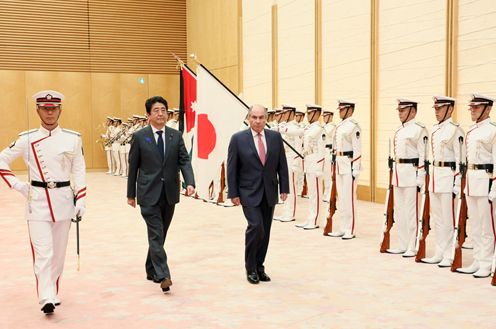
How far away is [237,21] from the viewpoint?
16.8 m

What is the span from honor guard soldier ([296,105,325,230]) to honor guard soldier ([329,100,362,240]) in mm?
711

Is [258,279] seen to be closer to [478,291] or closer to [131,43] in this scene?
[478,291]

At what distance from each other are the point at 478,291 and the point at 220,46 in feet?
45.1

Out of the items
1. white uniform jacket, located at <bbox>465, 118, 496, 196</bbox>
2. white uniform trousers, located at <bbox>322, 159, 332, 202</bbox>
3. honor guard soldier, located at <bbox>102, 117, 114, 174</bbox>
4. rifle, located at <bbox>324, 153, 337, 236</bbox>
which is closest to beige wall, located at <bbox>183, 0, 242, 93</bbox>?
honor guard soldier, located at <bbox>102, 117, 114, 174</bbox>

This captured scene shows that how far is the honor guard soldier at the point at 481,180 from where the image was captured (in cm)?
553

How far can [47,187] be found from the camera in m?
4.49

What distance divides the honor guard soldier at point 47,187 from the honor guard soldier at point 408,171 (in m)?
3.34

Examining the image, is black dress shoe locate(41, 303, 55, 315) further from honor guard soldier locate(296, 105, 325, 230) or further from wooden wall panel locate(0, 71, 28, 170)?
wooden wall panel locate(0, 71, 28, 170)

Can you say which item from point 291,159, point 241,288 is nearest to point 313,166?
point 291,159

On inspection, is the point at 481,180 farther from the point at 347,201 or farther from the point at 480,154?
the point at 347,201

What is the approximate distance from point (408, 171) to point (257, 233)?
6.41ft

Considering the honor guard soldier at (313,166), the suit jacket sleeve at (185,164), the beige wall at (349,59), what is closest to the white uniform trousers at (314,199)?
the honor guard soldier at (313,166)

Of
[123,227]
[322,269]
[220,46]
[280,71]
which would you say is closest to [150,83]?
[220,46]

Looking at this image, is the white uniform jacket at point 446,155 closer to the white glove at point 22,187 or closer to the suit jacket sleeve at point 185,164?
the suit jacket sleeve at point 185,164
